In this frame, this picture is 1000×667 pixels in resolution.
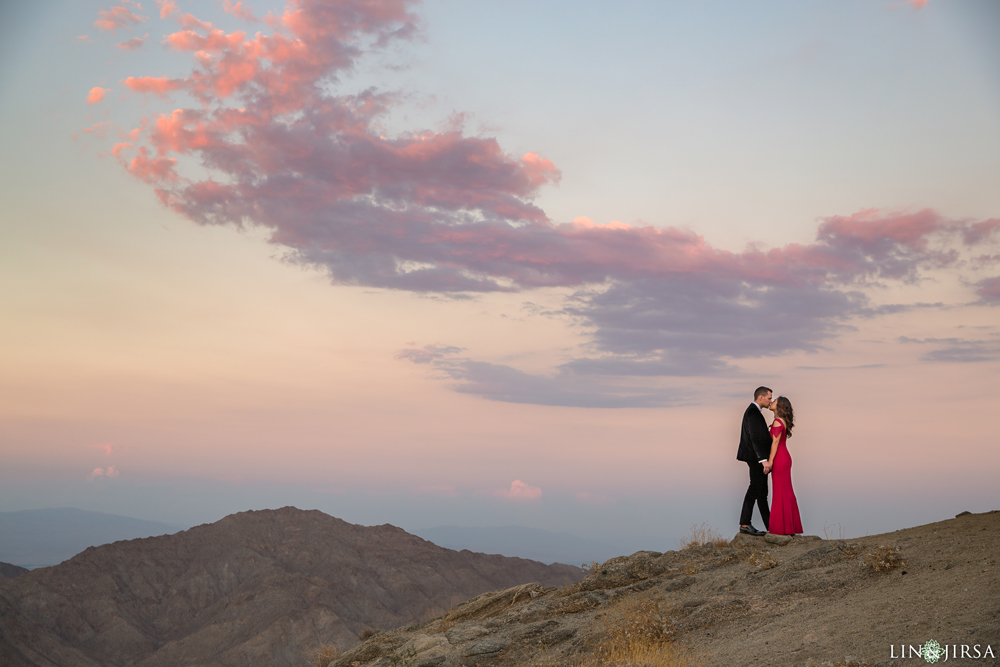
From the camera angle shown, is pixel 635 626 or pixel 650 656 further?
pixel 635 626

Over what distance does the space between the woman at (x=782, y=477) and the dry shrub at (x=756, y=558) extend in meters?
0.92

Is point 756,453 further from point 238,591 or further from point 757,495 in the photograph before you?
point 238,591

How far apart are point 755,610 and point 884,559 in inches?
81.9

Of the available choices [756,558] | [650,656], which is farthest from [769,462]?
[650,656]

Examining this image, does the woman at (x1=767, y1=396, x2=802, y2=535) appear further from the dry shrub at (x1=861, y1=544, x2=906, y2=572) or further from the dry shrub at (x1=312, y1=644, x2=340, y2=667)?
the dry shrub at (x1=312, y1=644, x2=340, y2=667)

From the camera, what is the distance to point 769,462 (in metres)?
14.3

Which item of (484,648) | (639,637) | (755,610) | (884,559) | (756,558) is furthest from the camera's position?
(756,558)

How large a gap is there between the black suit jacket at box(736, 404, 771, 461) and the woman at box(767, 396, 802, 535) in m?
0.15

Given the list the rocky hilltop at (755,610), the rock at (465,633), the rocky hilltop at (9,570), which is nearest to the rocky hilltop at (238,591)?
the rocky hilltop at (9,570)

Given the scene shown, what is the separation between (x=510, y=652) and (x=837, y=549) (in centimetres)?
576

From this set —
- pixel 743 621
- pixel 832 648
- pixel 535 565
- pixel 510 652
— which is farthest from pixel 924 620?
pixel 535 565

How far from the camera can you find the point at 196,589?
93.6 m

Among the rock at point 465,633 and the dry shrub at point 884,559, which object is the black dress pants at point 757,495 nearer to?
the dry shrub at point 884,559

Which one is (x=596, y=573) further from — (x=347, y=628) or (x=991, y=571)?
(x=347, y=628)
